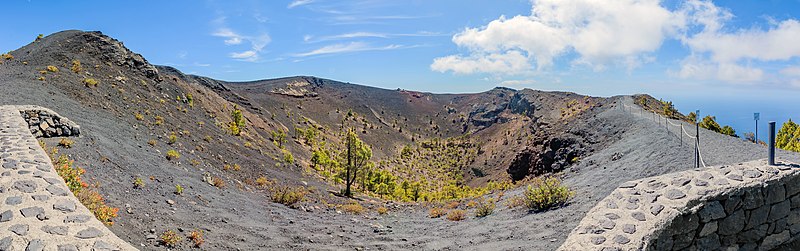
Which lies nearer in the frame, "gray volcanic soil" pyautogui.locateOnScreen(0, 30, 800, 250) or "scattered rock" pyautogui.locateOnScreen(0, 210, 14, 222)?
"scattered rock" pyautogui.locateOnScreen(0, 210, 14, 222)

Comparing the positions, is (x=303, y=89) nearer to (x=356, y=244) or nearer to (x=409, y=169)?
(x=409, y=169)

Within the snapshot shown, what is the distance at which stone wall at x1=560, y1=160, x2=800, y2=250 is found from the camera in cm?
548

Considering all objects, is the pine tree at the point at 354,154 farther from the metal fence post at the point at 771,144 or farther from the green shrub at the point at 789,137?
the green shrub at the point at 789,137

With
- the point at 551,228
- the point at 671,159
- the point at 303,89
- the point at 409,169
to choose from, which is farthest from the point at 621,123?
the point at 303,89

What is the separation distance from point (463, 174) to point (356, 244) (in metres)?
48.4

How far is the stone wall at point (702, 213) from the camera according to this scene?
18.0 feet

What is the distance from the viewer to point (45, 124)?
42.3ft

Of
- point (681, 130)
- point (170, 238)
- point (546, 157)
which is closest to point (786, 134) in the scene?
point (681, 130)

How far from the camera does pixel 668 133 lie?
18891 mm

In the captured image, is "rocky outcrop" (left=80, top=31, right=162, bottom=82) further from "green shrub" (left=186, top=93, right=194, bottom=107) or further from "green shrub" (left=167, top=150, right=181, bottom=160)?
"green shrub" (left=167, top=150, right=181, bottom=160)

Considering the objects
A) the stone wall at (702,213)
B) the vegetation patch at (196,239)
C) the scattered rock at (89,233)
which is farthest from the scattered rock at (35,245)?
the stone wall at (702,213)

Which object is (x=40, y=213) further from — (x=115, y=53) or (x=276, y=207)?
(x=115, y=53)

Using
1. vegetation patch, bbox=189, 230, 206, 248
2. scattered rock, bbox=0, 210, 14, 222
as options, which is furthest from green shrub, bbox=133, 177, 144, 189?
scattered rock, bbox=0, 210, 14, 222

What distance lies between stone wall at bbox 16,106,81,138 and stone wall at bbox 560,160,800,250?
15.4 m
